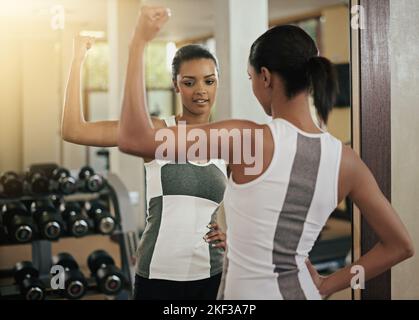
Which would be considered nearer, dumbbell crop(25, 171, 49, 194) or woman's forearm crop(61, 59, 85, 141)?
woman's forearm crop(61, 59, 85, 141)

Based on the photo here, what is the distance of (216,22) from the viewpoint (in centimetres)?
296

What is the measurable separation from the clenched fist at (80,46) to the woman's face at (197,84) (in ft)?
1.13

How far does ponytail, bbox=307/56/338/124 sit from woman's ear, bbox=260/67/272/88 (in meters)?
0.07

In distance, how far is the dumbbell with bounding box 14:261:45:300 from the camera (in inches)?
113

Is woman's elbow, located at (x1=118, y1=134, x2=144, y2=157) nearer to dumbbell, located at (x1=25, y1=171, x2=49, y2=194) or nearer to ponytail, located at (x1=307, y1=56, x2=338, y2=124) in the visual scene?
ponytail, located at (x1=307, y1=56, x2=338, y2=124)

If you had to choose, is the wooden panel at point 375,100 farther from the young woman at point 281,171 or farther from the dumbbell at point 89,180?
the dumbbell at point 89,180

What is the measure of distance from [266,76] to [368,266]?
45 centimetres

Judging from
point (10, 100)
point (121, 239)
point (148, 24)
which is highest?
point (10, 100)

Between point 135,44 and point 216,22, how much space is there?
213 cm

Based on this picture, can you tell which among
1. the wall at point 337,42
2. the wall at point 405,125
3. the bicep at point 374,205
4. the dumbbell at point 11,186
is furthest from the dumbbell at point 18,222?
the wall at point 337,42

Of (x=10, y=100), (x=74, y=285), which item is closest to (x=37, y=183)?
(x=74, y=285)

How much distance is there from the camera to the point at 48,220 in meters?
3.01
